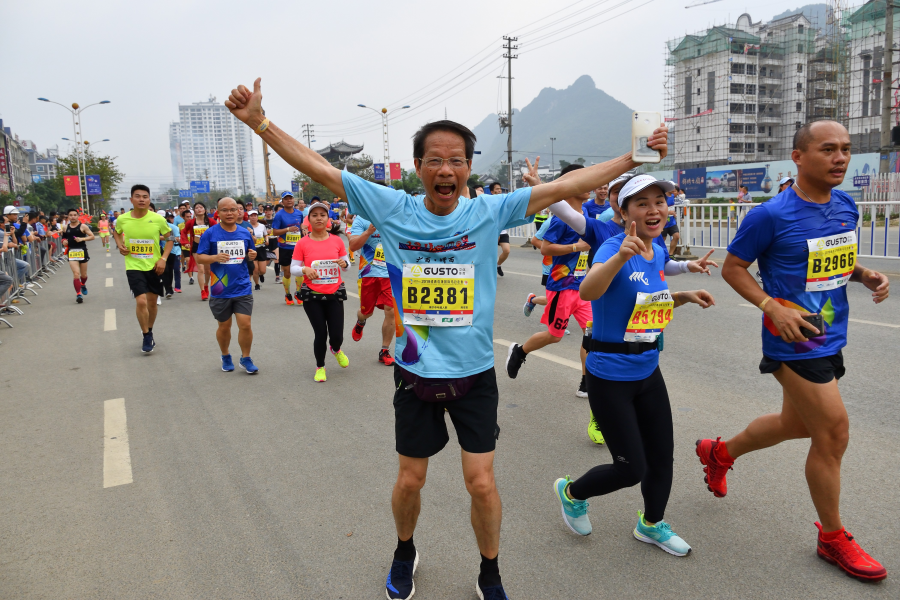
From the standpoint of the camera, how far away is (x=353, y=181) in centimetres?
278

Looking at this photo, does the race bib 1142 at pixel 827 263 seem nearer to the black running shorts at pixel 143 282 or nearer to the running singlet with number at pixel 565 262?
the running singlet with number at pixel 565 262

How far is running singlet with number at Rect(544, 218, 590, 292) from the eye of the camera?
552 cm

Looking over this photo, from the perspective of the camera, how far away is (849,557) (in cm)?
286

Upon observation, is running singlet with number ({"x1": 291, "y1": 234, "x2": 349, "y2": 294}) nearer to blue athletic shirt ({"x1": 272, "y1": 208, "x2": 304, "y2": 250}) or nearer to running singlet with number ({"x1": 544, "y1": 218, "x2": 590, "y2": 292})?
running singlet with number ({"x1": 544, "y1": 218, "x2": 590, "y2": 292})

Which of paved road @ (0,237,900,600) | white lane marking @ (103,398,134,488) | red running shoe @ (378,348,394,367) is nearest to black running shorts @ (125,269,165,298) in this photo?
paved road @ (0,237,900,600)

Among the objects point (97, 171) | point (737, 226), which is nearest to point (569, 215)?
point (737, 226)

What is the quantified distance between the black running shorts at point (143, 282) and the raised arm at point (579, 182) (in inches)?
271

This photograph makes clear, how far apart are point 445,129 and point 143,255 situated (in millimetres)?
6959

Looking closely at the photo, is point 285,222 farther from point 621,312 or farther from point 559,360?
point 621,312

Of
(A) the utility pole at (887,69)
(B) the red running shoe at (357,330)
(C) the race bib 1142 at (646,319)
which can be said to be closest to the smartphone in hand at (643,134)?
(C) the race bib 1142 at (646,319)

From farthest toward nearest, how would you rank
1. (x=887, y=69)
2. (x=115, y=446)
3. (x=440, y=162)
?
(x=887, y=69)
(x=115, y=446)
(x=440, y=162)

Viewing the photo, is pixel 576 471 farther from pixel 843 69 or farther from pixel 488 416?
pixel 843 69

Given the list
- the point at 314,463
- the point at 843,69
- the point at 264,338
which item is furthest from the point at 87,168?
the point at 843,69

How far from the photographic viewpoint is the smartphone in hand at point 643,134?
2459 millimetres
